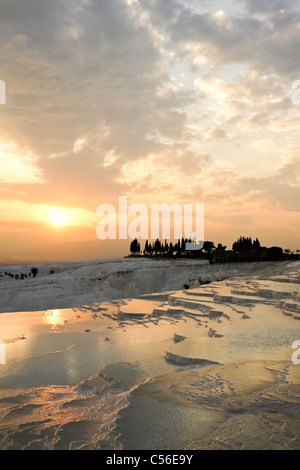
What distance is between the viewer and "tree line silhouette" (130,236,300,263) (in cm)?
4088

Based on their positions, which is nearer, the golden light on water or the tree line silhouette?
the golden light on water

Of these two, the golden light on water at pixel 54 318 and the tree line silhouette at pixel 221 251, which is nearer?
the golden light on water at pixel 54 318

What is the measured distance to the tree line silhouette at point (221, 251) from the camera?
40875mm

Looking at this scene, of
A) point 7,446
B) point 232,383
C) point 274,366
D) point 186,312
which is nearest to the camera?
point 7,446

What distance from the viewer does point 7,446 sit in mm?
4699

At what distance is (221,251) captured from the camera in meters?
48.0

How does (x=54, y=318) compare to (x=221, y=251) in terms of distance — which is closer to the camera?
(x=54, y=318)
